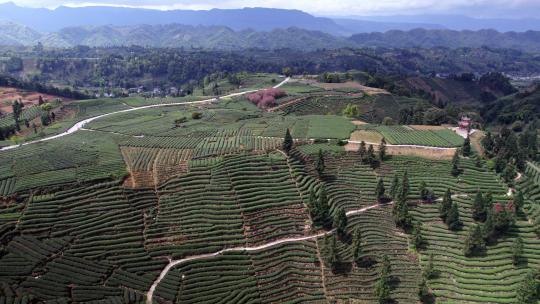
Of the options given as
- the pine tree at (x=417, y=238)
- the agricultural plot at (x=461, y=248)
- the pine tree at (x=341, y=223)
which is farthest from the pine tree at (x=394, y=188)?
the pine tree at (x=341, y=223)

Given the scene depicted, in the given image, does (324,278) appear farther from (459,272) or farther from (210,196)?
(210,196)

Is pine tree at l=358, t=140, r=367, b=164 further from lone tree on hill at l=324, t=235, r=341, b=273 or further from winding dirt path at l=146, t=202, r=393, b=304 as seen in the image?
lone tree on hill at l=324, t=235, r=341, b=273

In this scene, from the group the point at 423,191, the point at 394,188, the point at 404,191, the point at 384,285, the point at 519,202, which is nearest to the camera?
the point at 384,285

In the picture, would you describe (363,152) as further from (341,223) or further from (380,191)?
(341,223)

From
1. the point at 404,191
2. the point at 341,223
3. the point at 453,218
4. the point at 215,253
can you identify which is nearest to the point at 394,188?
the point at 404,191

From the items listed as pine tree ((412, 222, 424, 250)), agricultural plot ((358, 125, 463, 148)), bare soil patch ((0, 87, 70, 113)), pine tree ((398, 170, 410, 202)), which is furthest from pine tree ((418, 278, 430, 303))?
bare soil patch ((0, 87, 70, 113))

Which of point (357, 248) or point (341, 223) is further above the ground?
point (341, 223)
